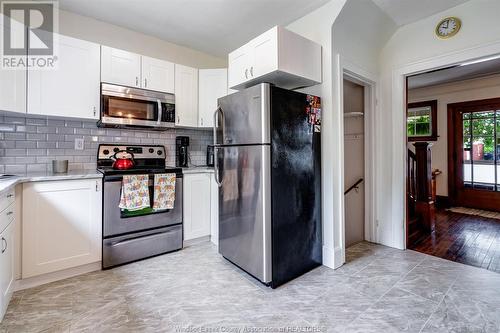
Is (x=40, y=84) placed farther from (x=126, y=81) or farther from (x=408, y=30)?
(x=408, y=30)

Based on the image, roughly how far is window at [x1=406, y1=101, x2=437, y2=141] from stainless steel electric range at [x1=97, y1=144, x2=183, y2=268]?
543 centimetres

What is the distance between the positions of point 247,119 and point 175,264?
1601 mm

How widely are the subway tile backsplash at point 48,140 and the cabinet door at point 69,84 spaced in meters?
0.25

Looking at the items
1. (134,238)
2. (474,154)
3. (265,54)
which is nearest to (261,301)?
(134,238)

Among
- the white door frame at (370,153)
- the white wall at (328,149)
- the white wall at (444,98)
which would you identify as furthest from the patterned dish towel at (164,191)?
the white wall at (444,98)

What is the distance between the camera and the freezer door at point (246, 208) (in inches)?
80.6

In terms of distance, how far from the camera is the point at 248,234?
2.22m

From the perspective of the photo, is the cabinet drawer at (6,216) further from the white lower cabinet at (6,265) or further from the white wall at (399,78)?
A: the white wall at (399,78)

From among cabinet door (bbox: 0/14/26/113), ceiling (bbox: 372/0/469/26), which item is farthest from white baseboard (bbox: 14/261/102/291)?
ceiling (bbox: 372/0/469/26)

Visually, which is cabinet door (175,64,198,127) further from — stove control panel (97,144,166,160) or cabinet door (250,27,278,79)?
cabinet door (250,27,278,79)

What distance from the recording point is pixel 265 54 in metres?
2.19

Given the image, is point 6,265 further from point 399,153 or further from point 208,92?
point 399,153

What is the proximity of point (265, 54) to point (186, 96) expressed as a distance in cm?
139

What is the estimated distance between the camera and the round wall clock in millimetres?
2463
